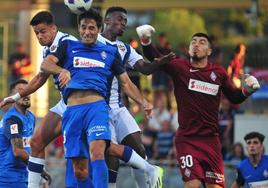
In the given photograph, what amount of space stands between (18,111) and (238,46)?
8862 mm

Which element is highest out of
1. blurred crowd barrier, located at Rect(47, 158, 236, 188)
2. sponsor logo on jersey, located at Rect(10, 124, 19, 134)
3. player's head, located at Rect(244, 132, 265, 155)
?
sponsor logo on jersey, located at Rect(10, 124, 19, 134)

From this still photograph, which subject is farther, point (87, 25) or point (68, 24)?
point (68, 24)

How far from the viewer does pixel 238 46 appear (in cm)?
2275

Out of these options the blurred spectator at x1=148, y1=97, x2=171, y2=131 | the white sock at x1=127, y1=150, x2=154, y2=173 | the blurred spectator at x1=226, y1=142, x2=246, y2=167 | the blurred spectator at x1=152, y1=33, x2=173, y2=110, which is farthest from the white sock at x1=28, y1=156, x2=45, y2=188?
the blurred spectator at x1=152, y1=33, x2=173, y2=110

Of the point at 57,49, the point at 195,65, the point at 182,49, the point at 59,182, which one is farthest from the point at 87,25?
the point at 182,49

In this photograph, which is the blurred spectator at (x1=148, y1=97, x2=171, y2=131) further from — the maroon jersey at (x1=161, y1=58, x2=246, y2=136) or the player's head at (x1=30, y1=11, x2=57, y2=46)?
the player's head at (x1=30, y1=11, x2=57, y2=46)

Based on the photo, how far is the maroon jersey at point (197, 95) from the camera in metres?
14.6

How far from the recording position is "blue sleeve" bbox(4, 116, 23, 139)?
48.2 feet

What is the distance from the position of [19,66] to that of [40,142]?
10353 mm

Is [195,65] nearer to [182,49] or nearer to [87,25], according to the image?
[87,25]

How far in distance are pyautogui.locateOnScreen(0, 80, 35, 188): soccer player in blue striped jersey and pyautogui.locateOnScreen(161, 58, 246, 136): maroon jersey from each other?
2148mm

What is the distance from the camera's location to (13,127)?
1469 centimetres

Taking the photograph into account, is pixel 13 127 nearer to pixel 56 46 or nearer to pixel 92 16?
pixel 56 46

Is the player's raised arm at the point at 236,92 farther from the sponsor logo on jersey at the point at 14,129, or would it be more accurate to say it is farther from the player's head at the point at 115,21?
the sponsor logo on jersey at the point at 14,129
